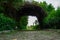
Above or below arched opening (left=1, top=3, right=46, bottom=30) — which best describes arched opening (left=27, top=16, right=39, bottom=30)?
below

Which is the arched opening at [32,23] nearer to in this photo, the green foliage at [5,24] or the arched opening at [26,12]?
the arched opening at [26,12]

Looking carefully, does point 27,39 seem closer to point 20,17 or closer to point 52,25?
point 52,25

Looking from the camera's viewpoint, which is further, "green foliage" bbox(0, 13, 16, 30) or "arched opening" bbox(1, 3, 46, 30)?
"arched opening" bbox(1, 3, 46, 30)

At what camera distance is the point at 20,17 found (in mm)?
18078

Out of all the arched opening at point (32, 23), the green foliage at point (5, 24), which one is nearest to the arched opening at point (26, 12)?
the arched opening at point (32, 23)

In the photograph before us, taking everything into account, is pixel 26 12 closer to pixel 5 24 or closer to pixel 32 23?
pixel 32 23

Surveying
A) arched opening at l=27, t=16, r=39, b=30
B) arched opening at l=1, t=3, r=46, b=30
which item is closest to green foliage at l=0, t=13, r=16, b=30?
arched opening at l=1, t=3, r=46, b=30

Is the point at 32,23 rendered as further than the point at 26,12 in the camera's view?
Yes

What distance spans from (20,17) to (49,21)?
2830 millimetres

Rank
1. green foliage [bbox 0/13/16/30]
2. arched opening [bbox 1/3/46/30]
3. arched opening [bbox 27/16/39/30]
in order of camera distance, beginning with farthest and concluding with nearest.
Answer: arched opening [bbox 27/16/39/30] → arched opening [bbox 1/3/46/30] → green foliage [bbox 0/13/16/30]

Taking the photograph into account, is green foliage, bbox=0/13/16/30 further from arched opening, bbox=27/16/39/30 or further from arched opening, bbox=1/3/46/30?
arched opening, bbox=27/16/39/30

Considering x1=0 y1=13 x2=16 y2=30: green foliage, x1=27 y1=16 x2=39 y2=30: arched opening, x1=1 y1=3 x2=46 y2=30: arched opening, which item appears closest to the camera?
x1=0 y1=13 x2=16 y2=30: green foliage

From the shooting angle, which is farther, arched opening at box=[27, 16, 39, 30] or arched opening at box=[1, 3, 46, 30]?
arched opening at box=[27, 16, 39, 30]

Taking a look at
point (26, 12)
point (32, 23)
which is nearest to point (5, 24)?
point (26, 12)
